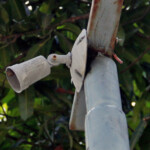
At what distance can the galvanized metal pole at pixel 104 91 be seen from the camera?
1.25m

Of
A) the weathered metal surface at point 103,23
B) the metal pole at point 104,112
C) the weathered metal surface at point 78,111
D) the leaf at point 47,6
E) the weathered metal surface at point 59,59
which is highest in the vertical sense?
the weathered metal surface at point 103,23

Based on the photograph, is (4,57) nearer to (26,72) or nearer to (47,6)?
(47,6)

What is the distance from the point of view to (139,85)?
10.9 feet

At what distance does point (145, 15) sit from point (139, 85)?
0.50m

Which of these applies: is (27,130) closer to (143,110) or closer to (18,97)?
(18,97)

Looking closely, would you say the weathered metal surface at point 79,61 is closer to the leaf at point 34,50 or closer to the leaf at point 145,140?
the leaf at point 34,50

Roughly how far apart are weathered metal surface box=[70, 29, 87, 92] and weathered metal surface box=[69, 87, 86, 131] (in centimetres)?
7

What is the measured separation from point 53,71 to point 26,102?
259mm

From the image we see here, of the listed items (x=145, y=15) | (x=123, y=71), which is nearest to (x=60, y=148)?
(x=123, y=71)

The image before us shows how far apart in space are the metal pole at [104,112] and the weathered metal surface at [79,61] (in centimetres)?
4

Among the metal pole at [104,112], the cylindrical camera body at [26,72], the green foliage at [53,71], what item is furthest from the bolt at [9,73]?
the green foliage at [53,71]

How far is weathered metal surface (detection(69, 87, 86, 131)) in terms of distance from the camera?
1.66 metres

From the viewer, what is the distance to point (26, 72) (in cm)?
157

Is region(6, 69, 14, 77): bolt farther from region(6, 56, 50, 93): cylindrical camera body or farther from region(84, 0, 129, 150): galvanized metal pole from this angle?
region(84, 0, 129, 150): galvanized metal pole
